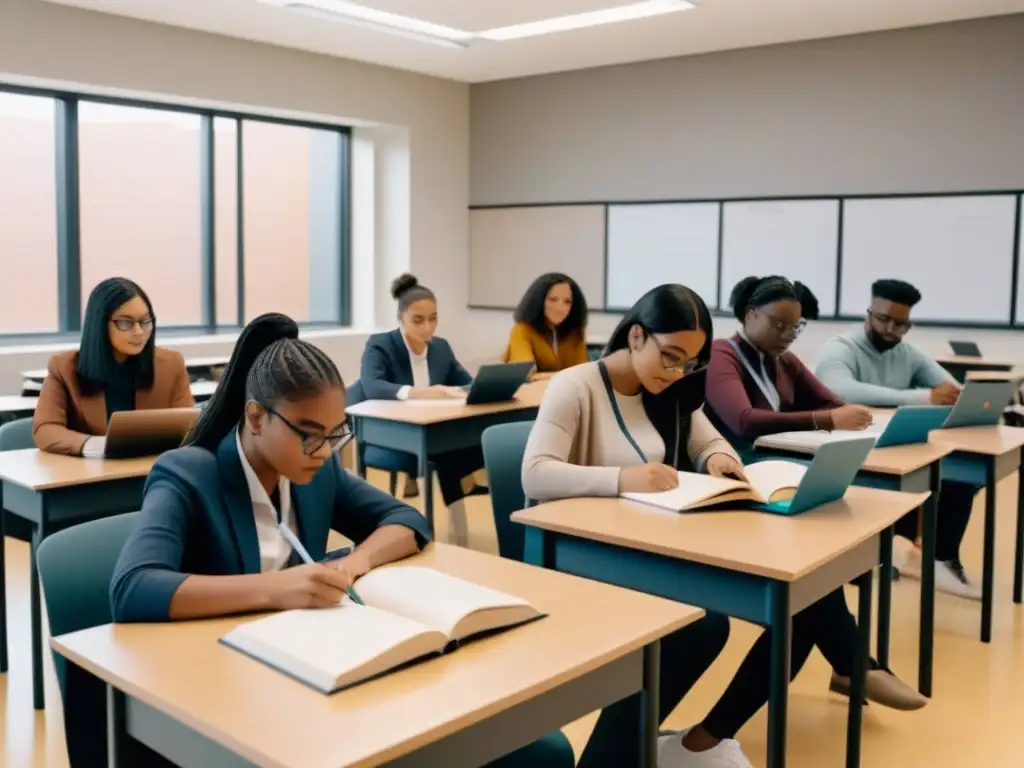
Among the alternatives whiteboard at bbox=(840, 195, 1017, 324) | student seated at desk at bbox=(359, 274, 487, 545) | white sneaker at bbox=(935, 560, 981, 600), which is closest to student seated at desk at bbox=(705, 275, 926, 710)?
white sneaker at bbox=(935, 560, 981, 600)

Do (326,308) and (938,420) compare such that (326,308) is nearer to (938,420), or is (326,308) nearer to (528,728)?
(938,420)

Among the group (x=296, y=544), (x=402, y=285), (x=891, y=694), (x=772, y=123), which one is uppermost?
(x=772, y=123)

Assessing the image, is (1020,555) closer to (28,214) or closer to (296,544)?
(296,544)

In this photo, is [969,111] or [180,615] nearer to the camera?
[180,615]

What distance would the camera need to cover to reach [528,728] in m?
1.33

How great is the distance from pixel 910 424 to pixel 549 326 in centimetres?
240

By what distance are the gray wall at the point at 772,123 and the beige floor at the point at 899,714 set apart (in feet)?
11.5

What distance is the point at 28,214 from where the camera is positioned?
6.07 m

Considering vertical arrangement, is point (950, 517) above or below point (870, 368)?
below

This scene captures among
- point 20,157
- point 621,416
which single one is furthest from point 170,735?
point 20,157

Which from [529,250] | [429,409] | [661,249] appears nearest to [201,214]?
[529,250]

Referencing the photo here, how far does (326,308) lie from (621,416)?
5826 millimetres

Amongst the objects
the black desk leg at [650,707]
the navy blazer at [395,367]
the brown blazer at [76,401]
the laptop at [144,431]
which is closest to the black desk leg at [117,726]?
the black desk leg at [650,707]

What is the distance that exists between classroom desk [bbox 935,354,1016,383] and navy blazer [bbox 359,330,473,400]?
2.85 metres
